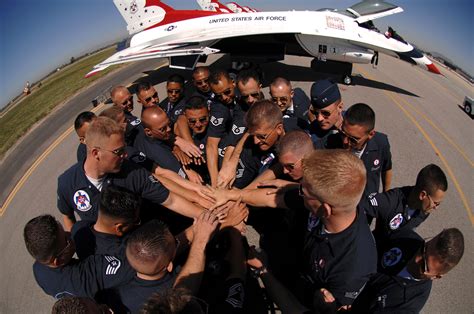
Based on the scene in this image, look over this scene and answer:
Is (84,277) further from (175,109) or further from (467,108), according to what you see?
(467,108)

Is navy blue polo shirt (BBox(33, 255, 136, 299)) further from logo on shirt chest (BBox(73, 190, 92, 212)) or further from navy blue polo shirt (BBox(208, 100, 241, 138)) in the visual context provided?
navy blue polo shirt (BBox(208, 100, 241, 138))

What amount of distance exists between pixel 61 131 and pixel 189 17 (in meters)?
7.92

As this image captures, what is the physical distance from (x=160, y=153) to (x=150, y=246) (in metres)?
2.59

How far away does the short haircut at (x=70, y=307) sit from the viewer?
1891mm

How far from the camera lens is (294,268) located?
491 centimetres

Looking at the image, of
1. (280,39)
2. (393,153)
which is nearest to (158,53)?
(280,39)

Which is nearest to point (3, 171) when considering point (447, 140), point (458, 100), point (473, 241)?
point (473, 241)

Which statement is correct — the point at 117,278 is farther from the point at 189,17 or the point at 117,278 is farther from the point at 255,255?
the point at 189,17

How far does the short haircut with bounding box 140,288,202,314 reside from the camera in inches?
71.8

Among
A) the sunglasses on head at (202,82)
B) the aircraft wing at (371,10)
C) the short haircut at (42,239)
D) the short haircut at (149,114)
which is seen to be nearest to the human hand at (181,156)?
the short haircut at (149,114)

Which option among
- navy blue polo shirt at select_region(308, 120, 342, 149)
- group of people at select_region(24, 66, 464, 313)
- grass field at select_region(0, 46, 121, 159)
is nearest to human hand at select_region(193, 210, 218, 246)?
group of people at select_region(24, 66, 464, 313)

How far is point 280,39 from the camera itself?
1309cm

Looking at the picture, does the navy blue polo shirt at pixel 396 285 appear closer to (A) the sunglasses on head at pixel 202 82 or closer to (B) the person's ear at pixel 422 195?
(B) the person's ear at pixel 422 195

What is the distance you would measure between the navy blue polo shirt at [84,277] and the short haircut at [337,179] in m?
1.85
